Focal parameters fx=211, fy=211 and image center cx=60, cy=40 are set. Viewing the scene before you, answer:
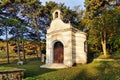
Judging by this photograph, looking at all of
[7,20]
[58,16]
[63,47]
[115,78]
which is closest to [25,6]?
[7,20]

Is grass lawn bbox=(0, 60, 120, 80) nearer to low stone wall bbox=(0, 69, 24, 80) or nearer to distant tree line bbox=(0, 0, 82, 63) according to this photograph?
low stone wall bbox=(0, 69, 24, 80)

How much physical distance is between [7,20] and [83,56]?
42.1ft

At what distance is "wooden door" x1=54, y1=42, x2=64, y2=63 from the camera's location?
1034 inches

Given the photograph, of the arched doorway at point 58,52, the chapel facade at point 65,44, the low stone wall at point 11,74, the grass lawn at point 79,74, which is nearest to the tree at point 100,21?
the chapel facade at point 65,44

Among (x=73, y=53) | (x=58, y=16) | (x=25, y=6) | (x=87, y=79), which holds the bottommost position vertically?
(x=87, y=79)

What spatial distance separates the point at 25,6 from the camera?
1448 inches

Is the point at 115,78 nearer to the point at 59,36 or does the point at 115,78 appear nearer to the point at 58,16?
the point at 59,36

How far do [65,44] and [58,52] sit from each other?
208 centimetres

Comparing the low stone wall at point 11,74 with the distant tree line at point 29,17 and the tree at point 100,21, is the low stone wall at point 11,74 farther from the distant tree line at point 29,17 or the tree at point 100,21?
the distant tree line at point 29,17

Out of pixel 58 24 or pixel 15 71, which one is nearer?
pixel 15 71

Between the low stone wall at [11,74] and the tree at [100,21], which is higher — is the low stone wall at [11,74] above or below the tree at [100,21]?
below

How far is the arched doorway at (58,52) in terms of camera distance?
86.1ft

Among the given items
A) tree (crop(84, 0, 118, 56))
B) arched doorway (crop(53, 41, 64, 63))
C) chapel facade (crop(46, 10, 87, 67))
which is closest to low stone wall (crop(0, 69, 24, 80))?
chapel facade (crop(46, 10, 87, 67))

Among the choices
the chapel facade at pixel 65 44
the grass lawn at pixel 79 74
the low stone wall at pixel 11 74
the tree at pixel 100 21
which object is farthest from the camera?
the tree at pixel 100 21
